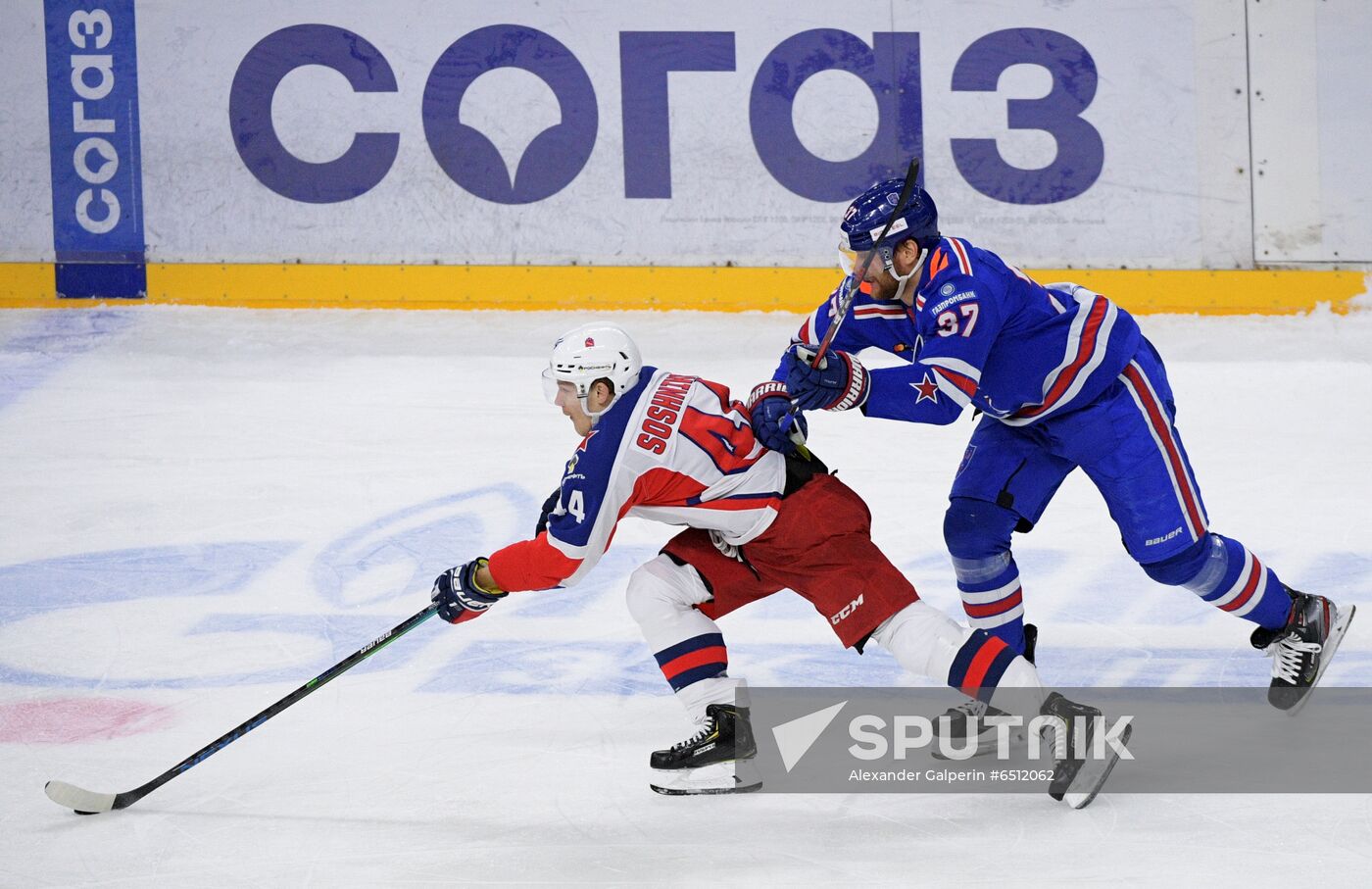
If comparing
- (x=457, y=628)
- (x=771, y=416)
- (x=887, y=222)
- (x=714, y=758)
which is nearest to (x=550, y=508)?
(x=771, y=416)

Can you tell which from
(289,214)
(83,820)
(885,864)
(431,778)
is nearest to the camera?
(885,864)

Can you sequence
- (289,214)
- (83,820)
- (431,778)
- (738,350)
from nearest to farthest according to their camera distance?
(83,820)
(431,778)
(738,350)
(289,214)

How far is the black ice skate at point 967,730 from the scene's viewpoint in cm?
297

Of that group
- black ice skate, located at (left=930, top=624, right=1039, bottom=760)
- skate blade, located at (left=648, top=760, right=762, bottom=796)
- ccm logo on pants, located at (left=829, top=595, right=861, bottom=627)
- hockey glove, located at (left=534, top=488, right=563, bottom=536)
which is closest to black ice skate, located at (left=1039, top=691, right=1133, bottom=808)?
black ice skate, located at (left=930, top=624, right=1039, bottom=760)

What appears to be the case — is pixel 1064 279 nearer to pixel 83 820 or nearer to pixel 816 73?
pixel 816 73

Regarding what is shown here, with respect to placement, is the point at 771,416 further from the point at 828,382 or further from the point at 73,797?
the point at 73,797

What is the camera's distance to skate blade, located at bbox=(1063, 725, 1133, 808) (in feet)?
8.57

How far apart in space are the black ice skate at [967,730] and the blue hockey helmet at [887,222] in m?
0.92

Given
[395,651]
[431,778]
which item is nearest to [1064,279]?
[395,651]

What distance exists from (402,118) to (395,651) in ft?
10.5

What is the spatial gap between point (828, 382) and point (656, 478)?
38 cm

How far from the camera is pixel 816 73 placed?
20.0 ft

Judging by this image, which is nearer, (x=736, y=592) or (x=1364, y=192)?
(x=736, y=592)

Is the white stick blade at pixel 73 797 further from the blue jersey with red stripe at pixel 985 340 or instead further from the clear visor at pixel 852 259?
the clear visor at pixel 852 259
